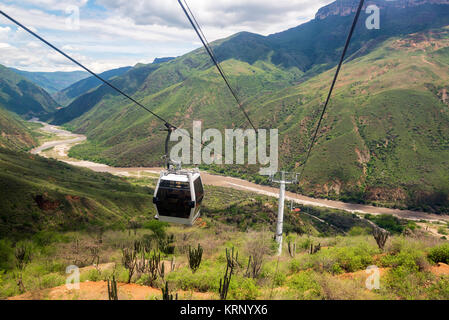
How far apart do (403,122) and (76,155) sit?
175 metres

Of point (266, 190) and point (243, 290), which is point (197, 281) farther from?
point (266, 190)

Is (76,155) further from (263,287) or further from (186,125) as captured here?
(263,287)

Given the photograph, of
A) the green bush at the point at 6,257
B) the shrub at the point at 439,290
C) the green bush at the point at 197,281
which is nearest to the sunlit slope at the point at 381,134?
the shrub at the point at 439,290

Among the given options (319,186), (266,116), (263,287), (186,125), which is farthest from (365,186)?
(186,125)

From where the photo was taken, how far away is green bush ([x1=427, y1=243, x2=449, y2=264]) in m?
12.8

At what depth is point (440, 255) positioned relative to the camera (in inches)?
507

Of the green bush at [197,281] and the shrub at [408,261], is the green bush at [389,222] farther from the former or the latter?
the green bush at [197,281]

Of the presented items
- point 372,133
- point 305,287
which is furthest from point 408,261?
point 372,133

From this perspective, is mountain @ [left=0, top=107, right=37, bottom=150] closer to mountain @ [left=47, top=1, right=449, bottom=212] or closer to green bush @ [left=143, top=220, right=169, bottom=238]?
mountain @ [left=47, top=1, right=449, bottom=212]

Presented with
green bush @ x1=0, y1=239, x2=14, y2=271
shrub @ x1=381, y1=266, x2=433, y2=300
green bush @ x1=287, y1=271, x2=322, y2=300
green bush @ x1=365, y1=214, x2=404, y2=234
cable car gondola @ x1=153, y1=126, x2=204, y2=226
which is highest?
cable car gondola @ x1=153, y1=126, x2=204, y2=226

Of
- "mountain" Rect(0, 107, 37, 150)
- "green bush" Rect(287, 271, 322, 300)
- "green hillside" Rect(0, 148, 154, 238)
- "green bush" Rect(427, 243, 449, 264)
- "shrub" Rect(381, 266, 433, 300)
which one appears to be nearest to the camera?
"shrub" Rect(381, 266, 433, 300)

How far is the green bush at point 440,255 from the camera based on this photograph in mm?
12781

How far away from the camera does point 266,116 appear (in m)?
149

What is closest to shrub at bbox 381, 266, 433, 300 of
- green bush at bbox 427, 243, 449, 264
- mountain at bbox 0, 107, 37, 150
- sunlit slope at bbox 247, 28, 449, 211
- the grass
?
the grass
